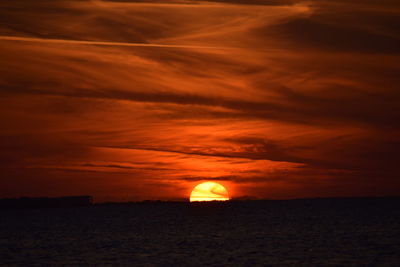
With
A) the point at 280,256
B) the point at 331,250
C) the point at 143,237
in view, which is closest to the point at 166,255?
the point at 280,256

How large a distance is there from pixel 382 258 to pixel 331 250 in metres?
11.3

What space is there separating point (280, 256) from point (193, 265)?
1214cm

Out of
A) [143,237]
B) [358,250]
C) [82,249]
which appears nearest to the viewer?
[358,250]

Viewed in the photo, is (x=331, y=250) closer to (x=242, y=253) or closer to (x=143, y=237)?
(x=242, y=253)

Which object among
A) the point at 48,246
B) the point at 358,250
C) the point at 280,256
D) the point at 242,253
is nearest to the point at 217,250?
the point at 242,253

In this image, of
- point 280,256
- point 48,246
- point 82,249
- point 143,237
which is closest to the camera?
point 280,256

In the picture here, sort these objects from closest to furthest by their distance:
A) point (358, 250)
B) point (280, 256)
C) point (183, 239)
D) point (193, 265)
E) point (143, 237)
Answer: point (193, 265), point (280, 256), point (358, 250), point (183, 239), point (143, 237)

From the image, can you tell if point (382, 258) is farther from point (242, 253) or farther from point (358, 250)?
point (242, 253)

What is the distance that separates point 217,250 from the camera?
88.3 metres

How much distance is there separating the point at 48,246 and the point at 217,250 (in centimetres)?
3001

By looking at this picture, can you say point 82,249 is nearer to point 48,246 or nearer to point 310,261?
point 48,246

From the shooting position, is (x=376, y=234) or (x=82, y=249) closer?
(x=82, y=249)

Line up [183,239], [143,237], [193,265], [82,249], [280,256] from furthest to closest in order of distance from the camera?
[143,237] → [183,239] → [82,249] → [280,256] → [193,265]

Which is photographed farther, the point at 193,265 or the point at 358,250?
the point at 358,250
